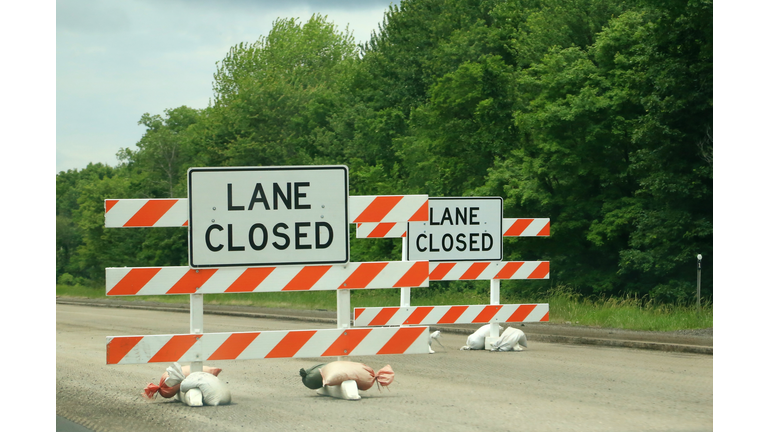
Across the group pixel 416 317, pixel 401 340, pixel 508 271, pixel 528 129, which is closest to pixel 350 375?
pixel 401 340

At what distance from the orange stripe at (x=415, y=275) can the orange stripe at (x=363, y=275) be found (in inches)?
10.4

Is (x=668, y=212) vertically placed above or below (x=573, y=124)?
below

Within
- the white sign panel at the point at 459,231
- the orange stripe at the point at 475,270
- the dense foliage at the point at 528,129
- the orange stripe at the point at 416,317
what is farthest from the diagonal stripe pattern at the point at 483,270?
the dense foliage at the point at 528,129

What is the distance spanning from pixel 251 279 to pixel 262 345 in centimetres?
63

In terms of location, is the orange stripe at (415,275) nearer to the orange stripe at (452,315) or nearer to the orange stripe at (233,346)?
the orange stripe at (233,346)

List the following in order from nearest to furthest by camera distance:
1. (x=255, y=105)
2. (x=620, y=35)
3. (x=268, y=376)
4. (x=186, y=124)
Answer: (x=268, y=376)
(x=620, y=35)
(x=255, y=105)
(x=186, y=124)

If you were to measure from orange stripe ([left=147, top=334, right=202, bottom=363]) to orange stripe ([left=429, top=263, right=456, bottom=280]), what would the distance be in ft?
17.3

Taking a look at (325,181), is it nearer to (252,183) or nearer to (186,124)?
(252,183)

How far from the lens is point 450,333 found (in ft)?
59.5

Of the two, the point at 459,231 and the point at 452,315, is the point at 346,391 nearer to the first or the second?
the point at 452,315

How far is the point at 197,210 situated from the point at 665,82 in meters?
23.4

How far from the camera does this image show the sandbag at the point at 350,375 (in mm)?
8656

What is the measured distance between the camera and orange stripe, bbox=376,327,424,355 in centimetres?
842

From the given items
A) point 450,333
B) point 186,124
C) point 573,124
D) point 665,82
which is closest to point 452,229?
point 450,333
